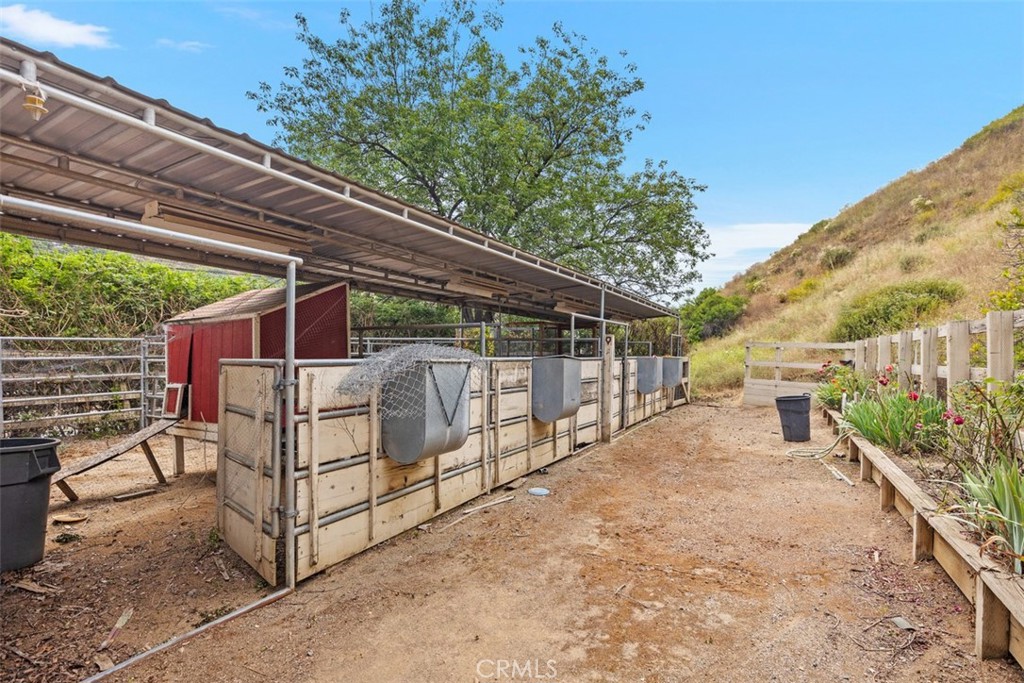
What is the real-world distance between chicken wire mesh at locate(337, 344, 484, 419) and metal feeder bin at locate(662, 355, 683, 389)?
27.4 ft

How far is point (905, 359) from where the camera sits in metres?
5.76

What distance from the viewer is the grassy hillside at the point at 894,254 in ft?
46.7

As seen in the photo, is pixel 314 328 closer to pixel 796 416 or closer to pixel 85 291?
pixel 85 291

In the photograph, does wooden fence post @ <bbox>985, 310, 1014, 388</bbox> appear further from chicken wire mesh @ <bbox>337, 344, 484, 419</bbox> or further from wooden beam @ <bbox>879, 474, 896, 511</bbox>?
chicken wire mesh @ <bbox>337, 344, 484, 419</bbox>

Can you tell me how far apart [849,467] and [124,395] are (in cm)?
1056

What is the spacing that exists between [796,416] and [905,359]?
177 centimetres

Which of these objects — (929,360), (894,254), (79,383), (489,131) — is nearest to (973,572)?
(929,360)

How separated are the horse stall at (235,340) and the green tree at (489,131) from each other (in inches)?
280

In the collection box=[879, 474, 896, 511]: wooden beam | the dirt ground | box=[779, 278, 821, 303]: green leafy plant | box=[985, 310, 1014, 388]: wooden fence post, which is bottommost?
the dirt ground

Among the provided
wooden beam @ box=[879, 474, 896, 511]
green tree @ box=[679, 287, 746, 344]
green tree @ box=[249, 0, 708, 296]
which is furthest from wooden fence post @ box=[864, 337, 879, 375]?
green tree @ box=[679, 287, 746, 344]

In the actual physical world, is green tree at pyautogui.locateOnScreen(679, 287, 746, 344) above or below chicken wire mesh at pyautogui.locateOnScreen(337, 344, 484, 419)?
above

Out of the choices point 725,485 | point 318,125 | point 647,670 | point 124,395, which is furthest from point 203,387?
point 318,125

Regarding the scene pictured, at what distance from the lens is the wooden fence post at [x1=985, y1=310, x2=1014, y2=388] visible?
3.25 meters
